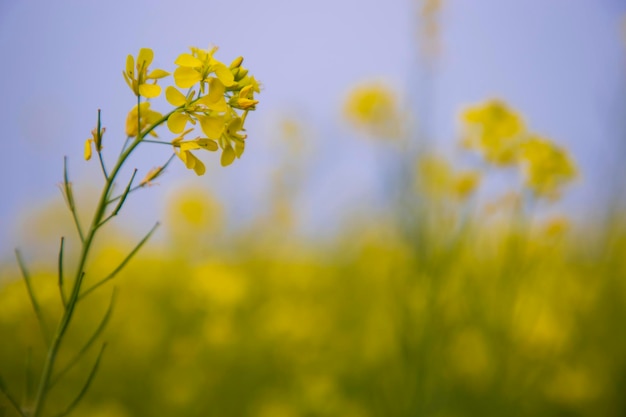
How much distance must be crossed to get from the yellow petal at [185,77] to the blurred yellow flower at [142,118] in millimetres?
103

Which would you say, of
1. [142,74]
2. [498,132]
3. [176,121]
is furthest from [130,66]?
[498,132]

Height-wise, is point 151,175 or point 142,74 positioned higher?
point 142,74

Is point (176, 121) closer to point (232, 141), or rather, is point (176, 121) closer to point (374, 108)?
point (232, 141)

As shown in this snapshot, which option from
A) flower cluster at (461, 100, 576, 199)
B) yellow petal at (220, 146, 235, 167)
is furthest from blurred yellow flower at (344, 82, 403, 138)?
yellow petal at (220, 146, 235, 167)

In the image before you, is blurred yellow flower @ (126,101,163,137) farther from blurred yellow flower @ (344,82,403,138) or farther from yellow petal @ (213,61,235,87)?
blurred yellow flower @ (344,82,403,138)

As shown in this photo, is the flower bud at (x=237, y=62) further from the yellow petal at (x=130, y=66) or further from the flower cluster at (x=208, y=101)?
the yellow petal at (x=130, y=66)

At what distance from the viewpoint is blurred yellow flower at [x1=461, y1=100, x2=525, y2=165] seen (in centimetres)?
189

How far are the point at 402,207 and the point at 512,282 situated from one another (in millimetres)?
488

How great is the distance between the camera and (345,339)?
2908 mm

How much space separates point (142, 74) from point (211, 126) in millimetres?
151

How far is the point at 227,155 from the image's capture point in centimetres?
90

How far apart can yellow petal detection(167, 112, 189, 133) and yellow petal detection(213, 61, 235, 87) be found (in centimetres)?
9

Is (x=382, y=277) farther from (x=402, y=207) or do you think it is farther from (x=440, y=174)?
(x=402, y=207)

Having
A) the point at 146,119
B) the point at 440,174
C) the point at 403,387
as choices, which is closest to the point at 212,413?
the point at 403,387
